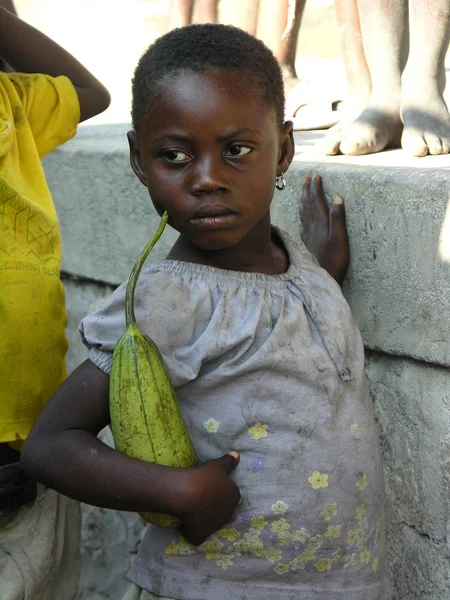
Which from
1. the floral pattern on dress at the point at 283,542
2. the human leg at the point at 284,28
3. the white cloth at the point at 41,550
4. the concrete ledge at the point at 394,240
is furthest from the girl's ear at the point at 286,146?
the human leg at the point at 284,28

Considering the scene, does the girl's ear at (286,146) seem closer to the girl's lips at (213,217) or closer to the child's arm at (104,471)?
the girl's lips at (213,217)

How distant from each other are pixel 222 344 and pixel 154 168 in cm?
38

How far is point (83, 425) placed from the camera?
164cm

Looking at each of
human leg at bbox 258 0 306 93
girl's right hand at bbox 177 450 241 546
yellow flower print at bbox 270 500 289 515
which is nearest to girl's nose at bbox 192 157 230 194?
girl's right hand at bbox 177 450 241 546

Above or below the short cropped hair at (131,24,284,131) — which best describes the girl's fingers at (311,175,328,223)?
below

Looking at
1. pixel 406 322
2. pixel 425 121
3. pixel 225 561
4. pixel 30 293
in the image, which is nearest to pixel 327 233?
pixel 406 322

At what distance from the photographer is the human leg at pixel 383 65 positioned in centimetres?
255

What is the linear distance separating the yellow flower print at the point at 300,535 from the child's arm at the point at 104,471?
0.15m

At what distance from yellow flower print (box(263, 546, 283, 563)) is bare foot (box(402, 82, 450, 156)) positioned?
46.2 inches

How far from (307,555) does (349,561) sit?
106mm

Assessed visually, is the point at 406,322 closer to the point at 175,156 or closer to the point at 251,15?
the point at 175,156

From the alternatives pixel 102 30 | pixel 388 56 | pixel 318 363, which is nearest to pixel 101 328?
pixel 318 363

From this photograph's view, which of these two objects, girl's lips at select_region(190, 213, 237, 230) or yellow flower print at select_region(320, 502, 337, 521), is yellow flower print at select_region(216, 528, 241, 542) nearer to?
yellow flower print at select_region(320, 502, 337, 521)

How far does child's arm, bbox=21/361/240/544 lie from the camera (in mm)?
1557
